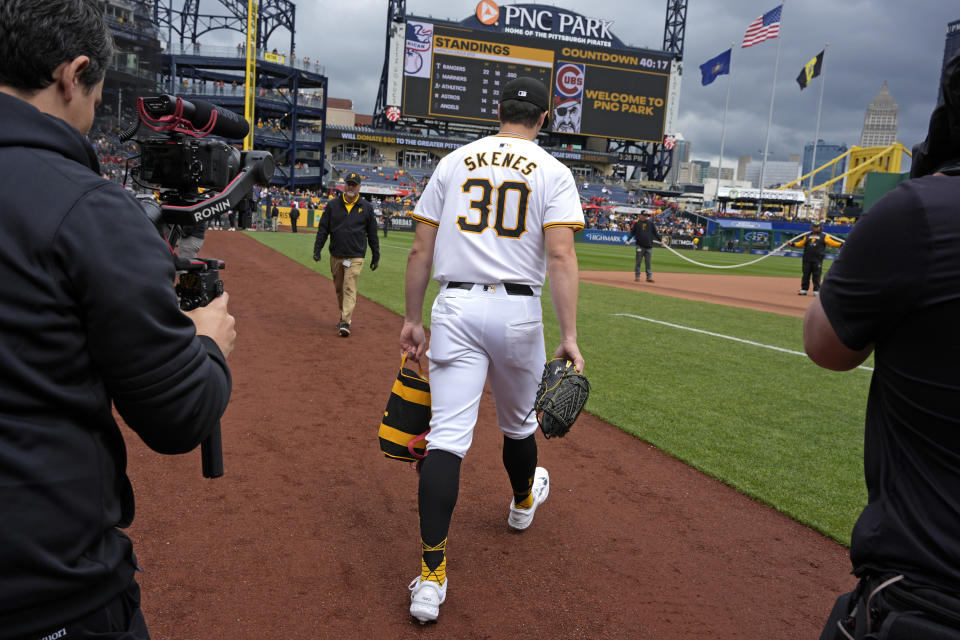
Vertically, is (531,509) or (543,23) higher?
(543,23)

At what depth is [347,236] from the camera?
8914 millimetres

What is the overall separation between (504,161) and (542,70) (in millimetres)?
54760

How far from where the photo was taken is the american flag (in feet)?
115

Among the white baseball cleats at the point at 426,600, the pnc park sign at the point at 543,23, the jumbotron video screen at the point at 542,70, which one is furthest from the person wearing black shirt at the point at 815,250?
the pnc park sign at the point at 543,23

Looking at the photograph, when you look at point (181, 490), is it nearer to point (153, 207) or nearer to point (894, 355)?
point (153, 207)

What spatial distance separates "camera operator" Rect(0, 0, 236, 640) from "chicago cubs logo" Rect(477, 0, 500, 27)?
197 ft

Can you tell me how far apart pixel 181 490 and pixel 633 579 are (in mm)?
2731

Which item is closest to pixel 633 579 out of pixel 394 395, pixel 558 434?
pixel 558 434

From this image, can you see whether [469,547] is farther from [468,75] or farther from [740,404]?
[468,75]

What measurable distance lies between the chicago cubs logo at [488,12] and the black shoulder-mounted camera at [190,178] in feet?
194

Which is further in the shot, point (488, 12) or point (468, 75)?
point (488, 12)

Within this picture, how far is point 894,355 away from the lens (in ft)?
4.37

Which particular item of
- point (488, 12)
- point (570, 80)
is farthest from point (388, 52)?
point (570, 80)

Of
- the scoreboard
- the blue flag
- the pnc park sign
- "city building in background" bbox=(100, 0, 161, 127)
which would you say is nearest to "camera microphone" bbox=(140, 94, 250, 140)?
"city building in background" bbox=(100, 0, 161, 127)
